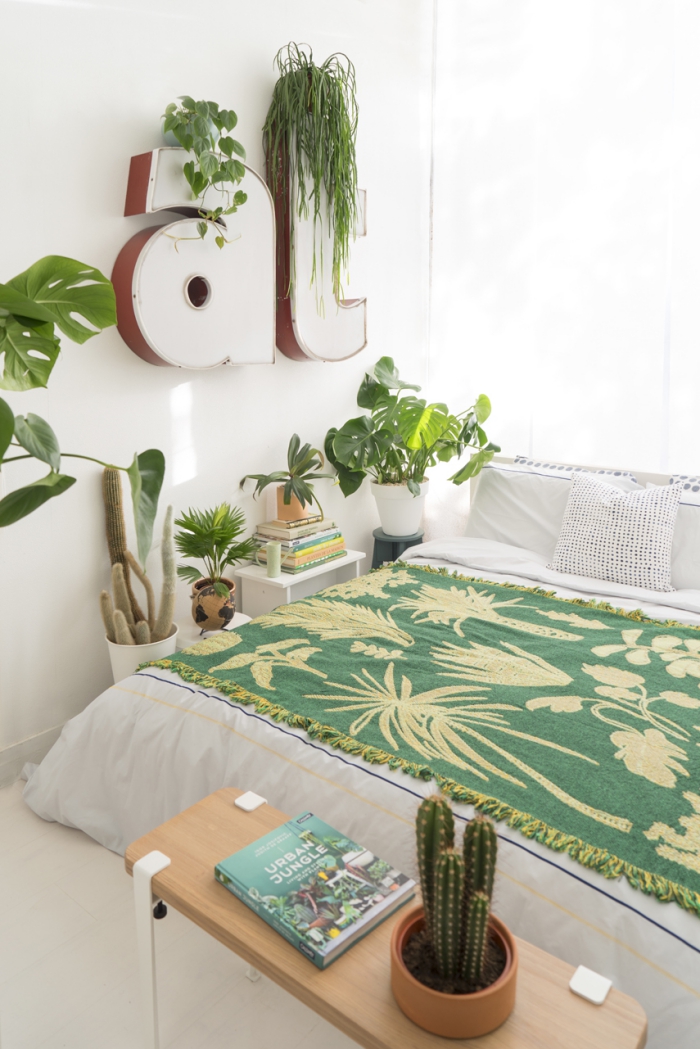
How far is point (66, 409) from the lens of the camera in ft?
7.93

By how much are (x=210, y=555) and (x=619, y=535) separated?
1425 mm

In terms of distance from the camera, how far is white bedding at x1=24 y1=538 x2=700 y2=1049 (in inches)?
49.5

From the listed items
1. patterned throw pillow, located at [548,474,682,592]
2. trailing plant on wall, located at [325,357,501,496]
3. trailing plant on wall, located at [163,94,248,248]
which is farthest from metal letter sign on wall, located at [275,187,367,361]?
patterned throw pillow, located at [548,474,682,592]

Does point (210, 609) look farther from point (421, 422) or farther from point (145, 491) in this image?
point (145, 491)

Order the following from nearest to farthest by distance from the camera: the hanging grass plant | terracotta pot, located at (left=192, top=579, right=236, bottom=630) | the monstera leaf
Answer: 1. the monstera leaf
2. terracotta pot, located at (left=192, top=579, right=236, bottom=630)
3. the hanging grass plant

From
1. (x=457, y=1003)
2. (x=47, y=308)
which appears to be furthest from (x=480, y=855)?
(x=47, y=308)

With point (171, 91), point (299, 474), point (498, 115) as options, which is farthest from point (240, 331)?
point (498, 115)

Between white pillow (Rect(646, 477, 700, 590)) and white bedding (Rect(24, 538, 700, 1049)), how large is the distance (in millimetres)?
77

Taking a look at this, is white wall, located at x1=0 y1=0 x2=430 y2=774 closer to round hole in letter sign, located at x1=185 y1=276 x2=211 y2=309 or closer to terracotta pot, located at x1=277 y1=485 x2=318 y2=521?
terracotta pot, located at x1=277 y1=485 x2=318 y2=521

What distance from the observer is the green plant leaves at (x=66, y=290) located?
1322 millimetres

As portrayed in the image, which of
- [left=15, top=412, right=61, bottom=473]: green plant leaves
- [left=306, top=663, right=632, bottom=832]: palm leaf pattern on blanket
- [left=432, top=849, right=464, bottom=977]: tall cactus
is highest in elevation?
[left=15, top=412, right=61, bottom=473]: green plant leaves

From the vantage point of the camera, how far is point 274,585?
9.85 feet

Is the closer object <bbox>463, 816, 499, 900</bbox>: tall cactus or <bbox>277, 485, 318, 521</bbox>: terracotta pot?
<bbox>463, 816, 499, 900</bbox>: tall cactus

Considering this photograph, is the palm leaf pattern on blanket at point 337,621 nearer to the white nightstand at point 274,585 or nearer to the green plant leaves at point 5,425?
the white nightstand at point 274,585
